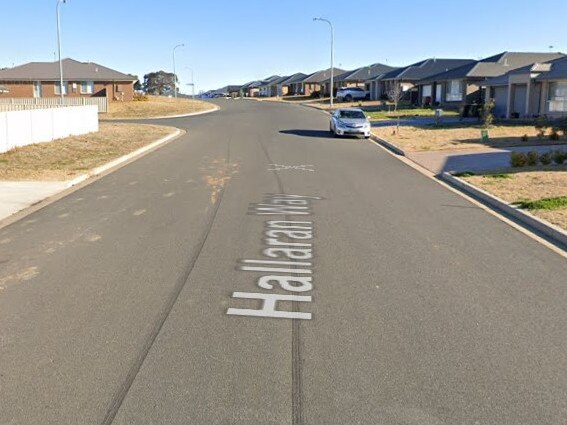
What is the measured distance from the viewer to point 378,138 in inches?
1092

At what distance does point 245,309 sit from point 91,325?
1483mm

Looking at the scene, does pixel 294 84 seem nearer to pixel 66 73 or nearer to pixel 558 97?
pixel 66 73

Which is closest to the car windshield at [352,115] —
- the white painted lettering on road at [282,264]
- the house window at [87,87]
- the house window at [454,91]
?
the white painted lettering on road at [282,264]

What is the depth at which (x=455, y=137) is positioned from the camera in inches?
1080

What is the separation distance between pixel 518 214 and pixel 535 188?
272 centimetres

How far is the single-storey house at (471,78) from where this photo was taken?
4775 cm

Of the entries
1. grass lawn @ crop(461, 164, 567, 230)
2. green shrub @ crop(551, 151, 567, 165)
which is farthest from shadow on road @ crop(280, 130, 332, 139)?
grass lawn @ crop(461, 164, 567, 230)

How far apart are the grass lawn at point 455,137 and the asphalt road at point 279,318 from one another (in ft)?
43.7

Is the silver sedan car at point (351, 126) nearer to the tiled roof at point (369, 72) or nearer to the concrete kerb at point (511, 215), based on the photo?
the concrete kerb at point (511, 215)

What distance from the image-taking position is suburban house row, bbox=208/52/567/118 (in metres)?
34.4

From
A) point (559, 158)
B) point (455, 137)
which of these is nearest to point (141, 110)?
point (455, 137)

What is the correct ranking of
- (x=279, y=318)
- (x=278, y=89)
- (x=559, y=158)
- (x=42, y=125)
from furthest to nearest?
(x=278, y=89), (x=42, y=125), (x=559, y=158), (x=279, y=318)

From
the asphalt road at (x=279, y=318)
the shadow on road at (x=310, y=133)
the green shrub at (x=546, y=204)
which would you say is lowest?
the asphalt road at (x=279, y=318)

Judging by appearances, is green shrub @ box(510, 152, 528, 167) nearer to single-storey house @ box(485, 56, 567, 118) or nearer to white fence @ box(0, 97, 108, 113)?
white fence @ box(0, 97, 108, 113)
